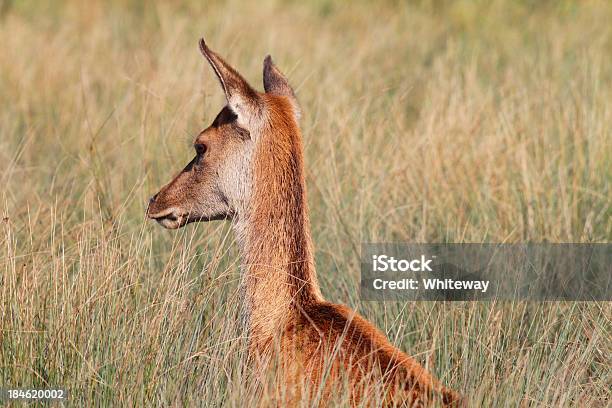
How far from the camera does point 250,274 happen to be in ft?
14.1

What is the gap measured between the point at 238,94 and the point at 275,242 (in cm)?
59

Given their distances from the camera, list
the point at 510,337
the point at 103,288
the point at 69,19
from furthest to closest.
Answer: the point at 69,19
the point at 510,337
the point at 103,288

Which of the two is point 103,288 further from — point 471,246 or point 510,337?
point 471,246

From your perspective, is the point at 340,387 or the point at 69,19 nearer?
the point at 340,387

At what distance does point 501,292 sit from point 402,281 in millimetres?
489

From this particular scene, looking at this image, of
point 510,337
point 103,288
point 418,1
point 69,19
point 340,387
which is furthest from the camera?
point 418,1

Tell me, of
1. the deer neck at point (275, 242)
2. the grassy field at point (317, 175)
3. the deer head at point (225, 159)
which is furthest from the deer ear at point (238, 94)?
the grassy field at point (317, 175)

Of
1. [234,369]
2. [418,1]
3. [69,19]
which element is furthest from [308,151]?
[418,1]

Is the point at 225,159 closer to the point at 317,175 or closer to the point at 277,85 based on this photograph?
the point at 277,85

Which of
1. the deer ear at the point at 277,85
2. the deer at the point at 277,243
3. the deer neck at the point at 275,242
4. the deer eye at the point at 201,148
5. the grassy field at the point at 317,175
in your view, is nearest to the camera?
the deer at the point at 277,243

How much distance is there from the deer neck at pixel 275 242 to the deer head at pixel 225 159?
0.20 feet

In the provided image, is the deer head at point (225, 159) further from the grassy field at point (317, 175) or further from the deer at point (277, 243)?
the grassy field at point (317, 175)

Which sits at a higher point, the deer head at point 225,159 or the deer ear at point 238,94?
the deer ear at point 238,94

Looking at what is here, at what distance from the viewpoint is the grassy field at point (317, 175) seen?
4309 mm
